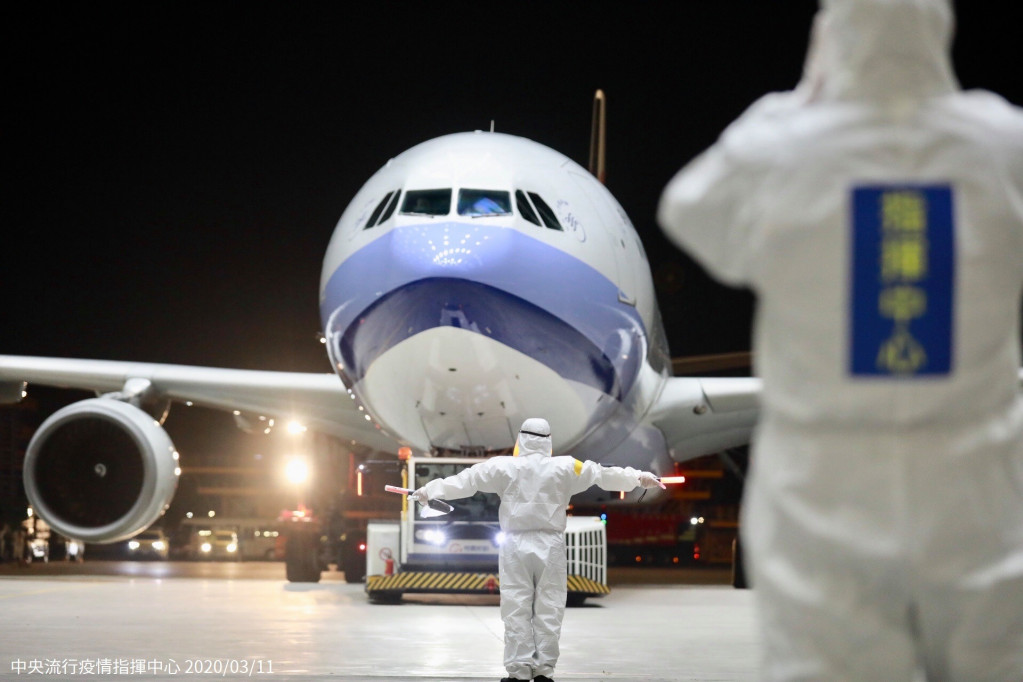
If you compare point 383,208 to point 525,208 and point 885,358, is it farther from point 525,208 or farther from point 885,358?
point 885,358

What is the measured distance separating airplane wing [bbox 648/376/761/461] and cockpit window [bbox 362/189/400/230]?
3.72 meters

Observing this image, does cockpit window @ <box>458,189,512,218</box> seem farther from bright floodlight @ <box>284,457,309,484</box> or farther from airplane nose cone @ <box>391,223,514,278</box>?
bright floodlight @ <box>284,457,309,484</box>

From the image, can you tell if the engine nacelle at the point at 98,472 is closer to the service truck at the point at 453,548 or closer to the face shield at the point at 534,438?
the service truck at the point at 453,548

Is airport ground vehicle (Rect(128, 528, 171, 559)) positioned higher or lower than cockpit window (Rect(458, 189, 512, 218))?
lower

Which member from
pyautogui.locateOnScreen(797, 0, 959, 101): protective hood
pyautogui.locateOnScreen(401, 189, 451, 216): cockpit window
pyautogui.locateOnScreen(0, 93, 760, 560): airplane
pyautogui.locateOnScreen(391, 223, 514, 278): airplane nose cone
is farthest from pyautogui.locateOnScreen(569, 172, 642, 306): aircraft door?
pyautogui.locateOnScreen(797, 0, 959, 101): protective hood

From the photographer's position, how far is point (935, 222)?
2.35 meters

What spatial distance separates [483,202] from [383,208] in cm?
83

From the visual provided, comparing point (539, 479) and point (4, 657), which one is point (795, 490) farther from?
point (4, 657)

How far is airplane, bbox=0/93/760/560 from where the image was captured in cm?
905

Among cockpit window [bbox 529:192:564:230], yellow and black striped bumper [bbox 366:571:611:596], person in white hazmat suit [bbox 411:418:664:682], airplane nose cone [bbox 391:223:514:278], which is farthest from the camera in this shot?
yellow and black striped bumper [bbox 366:571:611:596]

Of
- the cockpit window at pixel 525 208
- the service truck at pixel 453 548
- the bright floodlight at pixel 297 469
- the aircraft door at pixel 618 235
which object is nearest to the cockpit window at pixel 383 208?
the cockpit window at pixel 525 208

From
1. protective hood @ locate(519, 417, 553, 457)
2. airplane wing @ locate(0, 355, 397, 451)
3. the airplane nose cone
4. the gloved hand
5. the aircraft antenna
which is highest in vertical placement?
the aircraft antenna

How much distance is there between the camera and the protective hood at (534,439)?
5797 millimetres

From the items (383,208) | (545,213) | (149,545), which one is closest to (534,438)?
(545,213)
